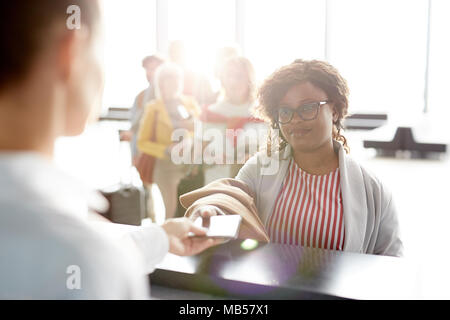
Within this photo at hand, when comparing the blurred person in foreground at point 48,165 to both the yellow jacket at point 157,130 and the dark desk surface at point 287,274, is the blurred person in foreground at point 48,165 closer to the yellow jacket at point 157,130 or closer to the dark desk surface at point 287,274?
the dark desk surface at point 287,274

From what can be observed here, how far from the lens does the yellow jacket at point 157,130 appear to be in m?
3.21

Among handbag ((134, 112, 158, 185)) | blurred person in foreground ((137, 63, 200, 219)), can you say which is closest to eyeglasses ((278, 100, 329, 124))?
blurred person in foreground ((137, 63, 200, 219))

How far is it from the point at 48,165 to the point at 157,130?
280 centimetres

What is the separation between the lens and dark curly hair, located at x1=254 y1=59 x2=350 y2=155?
164cm

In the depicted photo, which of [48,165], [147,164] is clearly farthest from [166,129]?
[48,165]

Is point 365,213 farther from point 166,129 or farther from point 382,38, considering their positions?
point 382,38

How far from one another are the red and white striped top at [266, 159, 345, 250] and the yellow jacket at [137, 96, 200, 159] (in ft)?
5.22

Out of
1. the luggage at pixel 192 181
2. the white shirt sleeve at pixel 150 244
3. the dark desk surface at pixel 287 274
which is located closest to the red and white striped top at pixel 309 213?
the dark desk surface at pixel 287 274

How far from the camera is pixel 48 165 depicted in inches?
17.8

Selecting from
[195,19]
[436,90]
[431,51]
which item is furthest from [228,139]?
[436,90]

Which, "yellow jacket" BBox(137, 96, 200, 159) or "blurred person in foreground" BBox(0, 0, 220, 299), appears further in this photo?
"yellow jacket" BBox(137, 96, 200, 159)

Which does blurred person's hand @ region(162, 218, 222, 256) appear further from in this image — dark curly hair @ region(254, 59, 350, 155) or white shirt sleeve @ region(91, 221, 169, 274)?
dark curly hair @ region(254, 59, 350, 155)

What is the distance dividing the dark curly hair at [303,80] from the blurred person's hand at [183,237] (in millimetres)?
748

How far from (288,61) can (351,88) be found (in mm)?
244
